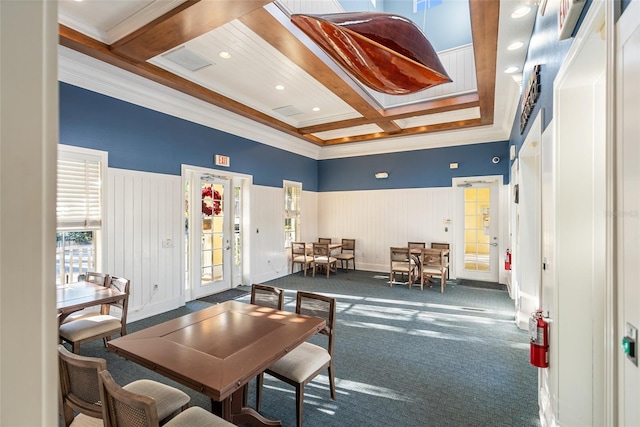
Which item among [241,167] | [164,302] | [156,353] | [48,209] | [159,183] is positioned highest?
[241,167]

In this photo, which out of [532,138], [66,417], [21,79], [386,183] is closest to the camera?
[21,79]

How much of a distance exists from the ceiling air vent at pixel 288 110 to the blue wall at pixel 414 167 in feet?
8.70

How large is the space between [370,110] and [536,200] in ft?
9.33

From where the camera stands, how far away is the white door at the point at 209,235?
517cm

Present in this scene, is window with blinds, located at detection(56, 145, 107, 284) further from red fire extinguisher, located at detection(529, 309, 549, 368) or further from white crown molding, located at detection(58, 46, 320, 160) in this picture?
red fire extinguisher, located at detection(529, 309, 549, 368)

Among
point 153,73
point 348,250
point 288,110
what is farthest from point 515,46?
point 348,250

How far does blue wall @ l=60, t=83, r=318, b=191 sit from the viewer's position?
3605mm

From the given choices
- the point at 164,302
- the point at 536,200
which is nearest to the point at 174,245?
the point at 164,302

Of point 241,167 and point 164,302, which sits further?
point 241,167

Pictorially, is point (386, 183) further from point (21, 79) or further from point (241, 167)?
point (21, 79)

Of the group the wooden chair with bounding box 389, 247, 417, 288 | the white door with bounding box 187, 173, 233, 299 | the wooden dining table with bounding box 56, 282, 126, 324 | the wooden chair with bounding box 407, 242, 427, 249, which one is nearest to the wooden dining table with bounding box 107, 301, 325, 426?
the wooden dining table with bounding box 56, 282, 126, 324

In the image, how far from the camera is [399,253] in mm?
6102

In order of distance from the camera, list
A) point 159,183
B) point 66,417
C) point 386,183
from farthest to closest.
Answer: point 386,183
point 159,183
point 66,417

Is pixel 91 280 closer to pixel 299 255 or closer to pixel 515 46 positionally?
pixel 299 255
